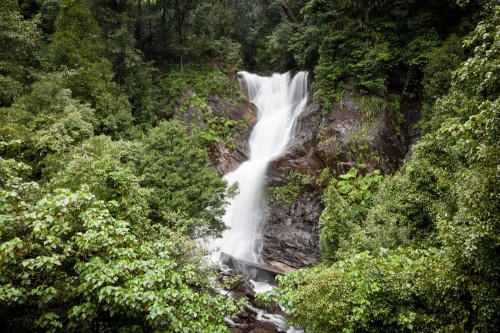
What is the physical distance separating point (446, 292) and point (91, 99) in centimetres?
2091

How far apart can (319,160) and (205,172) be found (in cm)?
846

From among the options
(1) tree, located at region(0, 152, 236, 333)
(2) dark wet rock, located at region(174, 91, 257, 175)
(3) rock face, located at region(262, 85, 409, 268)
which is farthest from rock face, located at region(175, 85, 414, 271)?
(1) tree, located at region(0, 152, 236, 333)

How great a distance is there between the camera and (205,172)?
15.7 metres

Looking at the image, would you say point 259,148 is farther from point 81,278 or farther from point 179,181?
point 81,278

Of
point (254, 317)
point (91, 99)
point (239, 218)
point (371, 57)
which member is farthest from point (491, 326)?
point (91, 99)

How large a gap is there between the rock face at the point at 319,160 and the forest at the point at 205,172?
44.8 inches

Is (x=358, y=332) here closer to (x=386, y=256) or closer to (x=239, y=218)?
(x=386, y=256)

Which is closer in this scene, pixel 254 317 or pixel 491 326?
pixel 491 326

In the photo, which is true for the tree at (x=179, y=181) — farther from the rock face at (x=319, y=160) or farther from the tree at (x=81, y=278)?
the tree at (x=81, y=278)

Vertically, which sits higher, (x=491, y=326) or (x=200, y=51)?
(x=200, y=51)

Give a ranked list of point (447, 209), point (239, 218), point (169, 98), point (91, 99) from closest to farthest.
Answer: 1. point (447, 209)
2. point (91, 99)
3. point (239, 218)
4. point (169, 98)

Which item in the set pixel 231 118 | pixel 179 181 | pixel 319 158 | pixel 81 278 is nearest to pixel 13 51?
pixel 179 181

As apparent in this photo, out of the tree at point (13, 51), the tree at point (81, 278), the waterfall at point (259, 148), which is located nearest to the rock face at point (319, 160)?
the waterfall at point (259, 148)

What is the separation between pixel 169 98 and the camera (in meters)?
27.0
